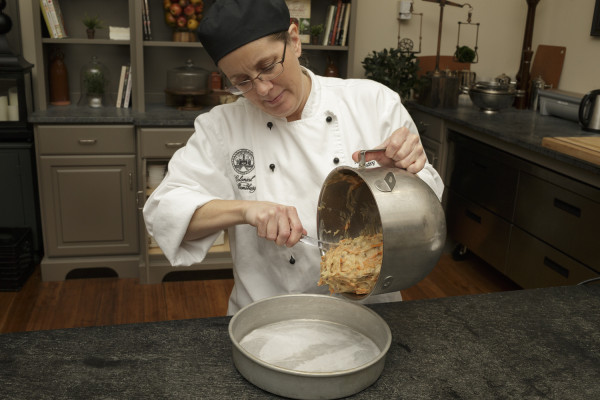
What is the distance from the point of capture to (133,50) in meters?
3.14

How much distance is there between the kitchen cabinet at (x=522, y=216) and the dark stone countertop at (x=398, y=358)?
1.43m

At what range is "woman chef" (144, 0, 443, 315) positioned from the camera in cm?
128

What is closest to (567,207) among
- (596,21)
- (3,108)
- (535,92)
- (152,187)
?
(535,92)

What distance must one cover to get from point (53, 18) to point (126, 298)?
154 cm

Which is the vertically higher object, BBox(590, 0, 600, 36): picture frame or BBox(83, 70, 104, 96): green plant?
BBox(590, 0, 600, 36): picture frame

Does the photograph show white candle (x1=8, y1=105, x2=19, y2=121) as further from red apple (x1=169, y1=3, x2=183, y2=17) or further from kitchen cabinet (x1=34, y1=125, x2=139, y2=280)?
red apple (x1=169, y1=3, x2=183, y2=17)

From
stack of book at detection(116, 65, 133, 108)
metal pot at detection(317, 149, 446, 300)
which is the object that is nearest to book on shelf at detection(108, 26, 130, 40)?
stack of book at detection(116, 65, 133, 108)

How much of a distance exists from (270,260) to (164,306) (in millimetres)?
1685

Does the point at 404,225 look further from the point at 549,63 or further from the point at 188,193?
the point at 549,63

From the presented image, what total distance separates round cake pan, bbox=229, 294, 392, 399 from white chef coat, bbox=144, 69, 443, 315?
331 mm

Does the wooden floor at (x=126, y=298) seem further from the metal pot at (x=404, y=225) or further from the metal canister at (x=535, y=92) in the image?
the metal pot at (x=404, y=225)

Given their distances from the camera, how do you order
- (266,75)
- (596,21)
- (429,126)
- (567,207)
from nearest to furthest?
(266,75) → (567,207) → (596,21) → (429,126)

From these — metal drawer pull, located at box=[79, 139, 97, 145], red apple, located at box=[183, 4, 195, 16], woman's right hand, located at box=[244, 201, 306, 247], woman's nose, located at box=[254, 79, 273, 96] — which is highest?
red apple, located at box=[183, 4, 195, 16]

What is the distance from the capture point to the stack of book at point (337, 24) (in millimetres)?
3442
